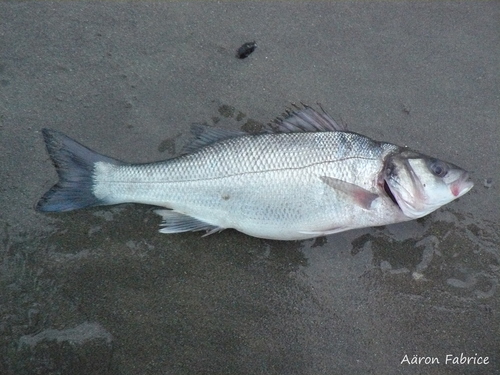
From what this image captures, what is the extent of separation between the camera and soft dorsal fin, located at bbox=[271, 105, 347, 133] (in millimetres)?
2783

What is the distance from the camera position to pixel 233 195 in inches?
104

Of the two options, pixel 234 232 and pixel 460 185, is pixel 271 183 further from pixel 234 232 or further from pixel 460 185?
pixel 460 185

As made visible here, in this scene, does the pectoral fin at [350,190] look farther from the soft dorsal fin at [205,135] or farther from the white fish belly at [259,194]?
the soft dorsal fin at [205,135]

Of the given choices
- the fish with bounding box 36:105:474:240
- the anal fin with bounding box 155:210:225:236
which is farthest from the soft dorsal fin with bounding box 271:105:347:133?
the anal fin with bounding box 155:210:225:236

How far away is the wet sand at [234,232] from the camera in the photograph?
108 inches

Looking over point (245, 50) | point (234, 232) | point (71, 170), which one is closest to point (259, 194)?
point (234, 232)

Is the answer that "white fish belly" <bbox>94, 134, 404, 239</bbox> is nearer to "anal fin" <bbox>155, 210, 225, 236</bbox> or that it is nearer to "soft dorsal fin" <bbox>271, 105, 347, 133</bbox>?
"anal fin" <bbox>155, 210, 225, 236</bbox>

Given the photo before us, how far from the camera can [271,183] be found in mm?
2592

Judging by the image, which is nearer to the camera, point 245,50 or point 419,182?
point 419,182

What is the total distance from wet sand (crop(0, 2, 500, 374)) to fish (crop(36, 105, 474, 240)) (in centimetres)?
21

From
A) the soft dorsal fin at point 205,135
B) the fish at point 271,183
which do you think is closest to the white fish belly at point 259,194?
the fish at point 271,183

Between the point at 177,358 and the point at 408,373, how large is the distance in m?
1.67

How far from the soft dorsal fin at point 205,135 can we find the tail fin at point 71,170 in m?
0.53

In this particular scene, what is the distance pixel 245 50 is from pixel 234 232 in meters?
1.43
